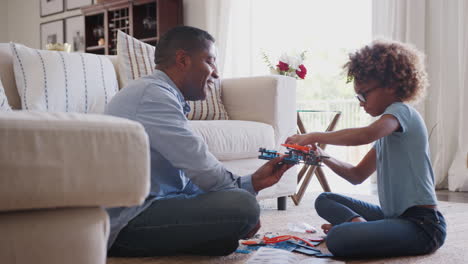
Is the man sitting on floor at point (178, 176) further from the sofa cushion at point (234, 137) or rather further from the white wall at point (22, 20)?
the white wall at point (22, 20)

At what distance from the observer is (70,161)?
2.36 ft

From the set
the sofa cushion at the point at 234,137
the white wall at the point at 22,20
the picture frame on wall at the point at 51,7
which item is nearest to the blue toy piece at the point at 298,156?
the sofa cushion at the point at 234,137

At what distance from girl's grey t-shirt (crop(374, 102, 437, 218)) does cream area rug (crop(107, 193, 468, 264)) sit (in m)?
0.18

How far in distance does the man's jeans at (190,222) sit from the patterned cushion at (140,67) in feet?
4.29

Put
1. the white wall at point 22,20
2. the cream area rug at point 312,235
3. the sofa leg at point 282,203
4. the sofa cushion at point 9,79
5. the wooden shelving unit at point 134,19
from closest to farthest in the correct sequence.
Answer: the cream area rug at point 312,235 < the sofa cushion at point 9,79 < the sofa leg at point 282,203 < the wooden shelving unit at point 134,19 < the white wall at point 22,20

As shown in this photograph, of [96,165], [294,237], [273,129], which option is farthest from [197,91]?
[273,129]

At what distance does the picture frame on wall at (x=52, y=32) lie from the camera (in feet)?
21.3

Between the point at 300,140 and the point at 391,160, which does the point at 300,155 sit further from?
the point at 391,160

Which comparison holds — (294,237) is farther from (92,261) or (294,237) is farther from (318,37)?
(318,37)

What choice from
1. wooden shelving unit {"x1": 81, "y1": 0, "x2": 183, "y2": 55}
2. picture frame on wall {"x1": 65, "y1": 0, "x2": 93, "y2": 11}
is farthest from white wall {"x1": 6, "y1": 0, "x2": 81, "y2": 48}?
wooden shelving unit {"x1": 81, "y1": 0, "x2": 183, "y2": 55}

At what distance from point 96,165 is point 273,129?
6.56ft

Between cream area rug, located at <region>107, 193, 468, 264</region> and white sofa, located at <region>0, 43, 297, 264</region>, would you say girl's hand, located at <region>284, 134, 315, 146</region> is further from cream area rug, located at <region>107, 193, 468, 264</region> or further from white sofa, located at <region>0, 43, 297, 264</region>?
white sofa, located at <region>0, 43, 297, 264</region>

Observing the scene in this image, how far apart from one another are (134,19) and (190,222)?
4101 millimetres

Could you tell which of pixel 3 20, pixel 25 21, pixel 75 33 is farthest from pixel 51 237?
pixel 3 20
